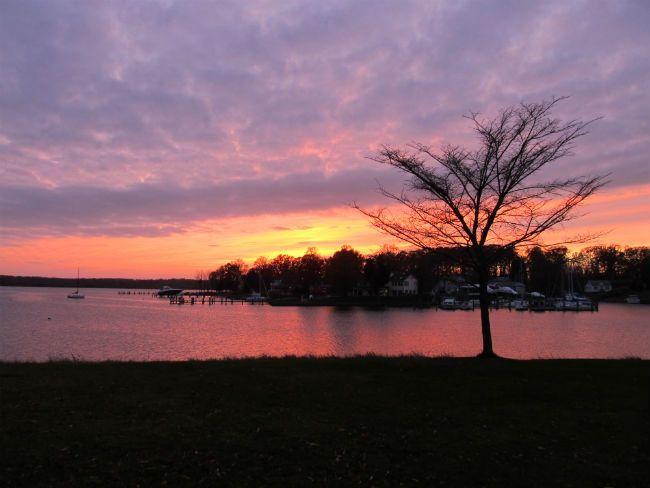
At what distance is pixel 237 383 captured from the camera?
11.6 m

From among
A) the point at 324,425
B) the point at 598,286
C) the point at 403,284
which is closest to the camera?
the point at 324,425

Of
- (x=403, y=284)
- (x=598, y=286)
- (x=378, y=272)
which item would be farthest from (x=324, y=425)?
(x=598, y=286)

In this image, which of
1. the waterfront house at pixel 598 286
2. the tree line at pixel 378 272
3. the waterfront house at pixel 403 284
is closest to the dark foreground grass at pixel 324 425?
the tree line at pixel 378 272

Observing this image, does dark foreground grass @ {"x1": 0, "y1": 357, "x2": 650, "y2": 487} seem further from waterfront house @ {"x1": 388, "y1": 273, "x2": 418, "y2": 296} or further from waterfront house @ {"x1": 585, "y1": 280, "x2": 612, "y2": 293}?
waterfront house @ {"x1": 585, "y1": 280, "x2": 612, "y2": 293}

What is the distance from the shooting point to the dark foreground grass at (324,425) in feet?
21.2

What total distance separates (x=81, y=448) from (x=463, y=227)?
494 inches

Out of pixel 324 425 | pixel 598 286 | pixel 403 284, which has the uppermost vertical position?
pixel 598 286

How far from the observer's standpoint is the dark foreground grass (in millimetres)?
6449

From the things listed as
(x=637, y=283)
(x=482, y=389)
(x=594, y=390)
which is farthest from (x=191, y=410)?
(x=637, y=283)

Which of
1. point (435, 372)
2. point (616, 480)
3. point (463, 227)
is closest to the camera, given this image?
point (616, 480)

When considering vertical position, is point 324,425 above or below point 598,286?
below

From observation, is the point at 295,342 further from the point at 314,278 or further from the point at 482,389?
the point at 314,278

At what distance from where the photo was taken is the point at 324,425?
8438mm

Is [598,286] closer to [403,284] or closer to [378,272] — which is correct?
[403,284]
